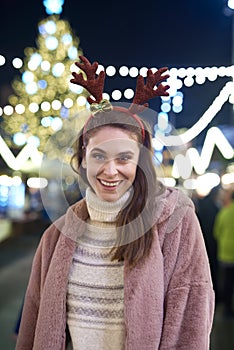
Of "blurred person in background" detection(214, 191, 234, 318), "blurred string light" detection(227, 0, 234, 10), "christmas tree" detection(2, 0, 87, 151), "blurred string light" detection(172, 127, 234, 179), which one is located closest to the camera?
"blurred string light" detection(172, 127, 234, 179)

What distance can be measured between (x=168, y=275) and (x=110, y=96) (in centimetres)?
55

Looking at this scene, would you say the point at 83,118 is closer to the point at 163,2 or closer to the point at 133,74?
the point at 133,74

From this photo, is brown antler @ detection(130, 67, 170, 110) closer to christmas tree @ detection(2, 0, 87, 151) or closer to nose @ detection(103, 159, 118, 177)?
nose @ detection(103, 159, 118, 177)

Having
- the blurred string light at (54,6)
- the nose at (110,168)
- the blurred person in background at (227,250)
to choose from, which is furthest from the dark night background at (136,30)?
the blurred person in background at (227,250)

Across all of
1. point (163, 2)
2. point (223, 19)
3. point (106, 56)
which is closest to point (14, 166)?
point (106, 56)

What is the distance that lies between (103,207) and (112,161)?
0.36 feet

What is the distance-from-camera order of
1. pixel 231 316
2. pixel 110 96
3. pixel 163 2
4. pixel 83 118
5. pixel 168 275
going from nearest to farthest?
1. pixel 168 275
2. pixel 83 118
3. pixel 110 96
4. pixel 163 2
5. pixel 231 316

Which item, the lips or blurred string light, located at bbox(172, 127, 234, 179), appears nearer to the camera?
the lips

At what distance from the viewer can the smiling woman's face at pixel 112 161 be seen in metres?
1.07

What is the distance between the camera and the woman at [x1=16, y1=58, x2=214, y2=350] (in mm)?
1019

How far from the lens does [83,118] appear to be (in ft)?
3.79

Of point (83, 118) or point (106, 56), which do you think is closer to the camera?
point (83, 118)

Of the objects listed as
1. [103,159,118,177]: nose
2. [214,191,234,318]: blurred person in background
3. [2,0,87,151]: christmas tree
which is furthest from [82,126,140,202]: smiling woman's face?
[214,191,234,318]: blurred person in background

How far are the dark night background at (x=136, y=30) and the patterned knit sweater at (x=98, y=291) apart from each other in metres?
0.52
